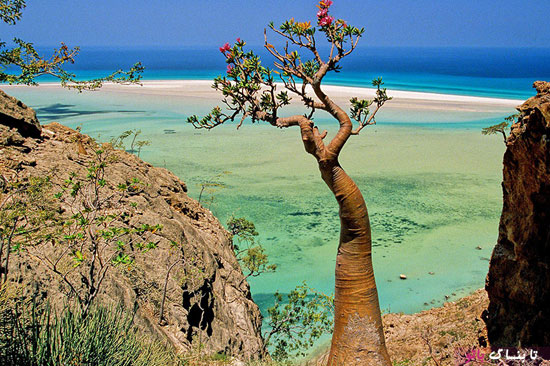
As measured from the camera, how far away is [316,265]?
56.5ft

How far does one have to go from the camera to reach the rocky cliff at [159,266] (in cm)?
747

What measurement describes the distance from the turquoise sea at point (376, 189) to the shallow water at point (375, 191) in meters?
0.06

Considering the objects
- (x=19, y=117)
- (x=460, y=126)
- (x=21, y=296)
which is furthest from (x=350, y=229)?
(x=460, y=126)

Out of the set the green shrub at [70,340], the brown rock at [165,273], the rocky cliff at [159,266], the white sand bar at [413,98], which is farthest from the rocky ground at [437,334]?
the white sand bar at [413,98]

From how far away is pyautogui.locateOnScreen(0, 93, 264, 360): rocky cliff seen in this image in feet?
24.5

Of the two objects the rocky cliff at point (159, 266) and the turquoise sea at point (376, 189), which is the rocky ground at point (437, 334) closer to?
the rocky cliff at point (159, 266)

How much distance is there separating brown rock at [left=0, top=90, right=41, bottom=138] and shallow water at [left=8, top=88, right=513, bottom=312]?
7.71 m

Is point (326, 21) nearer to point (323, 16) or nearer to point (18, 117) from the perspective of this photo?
point (323, 16)

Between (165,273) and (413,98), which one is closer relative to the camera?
(165,273)

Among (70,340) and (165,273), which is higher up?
(70,340)

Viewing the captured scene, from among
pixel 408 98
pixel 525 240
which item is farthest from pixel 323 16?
pixel 408 98

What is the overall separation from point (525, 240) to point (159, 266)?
21.5 feet

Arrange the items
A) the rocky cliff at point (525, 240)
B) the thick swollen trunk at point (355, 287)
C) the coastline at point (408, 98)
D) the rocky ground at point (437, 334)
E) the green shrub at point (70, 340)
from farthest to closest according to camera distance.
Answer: the coastline at point (408, 98) < the rocky ground at point (437, 334) < the thick swollen trunk at point (355, 287) < the rocky cliff at point (525, 240) < the green shrub at point (70, 340)

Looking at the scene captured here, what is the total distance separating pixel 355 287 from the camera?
6.72 metres
